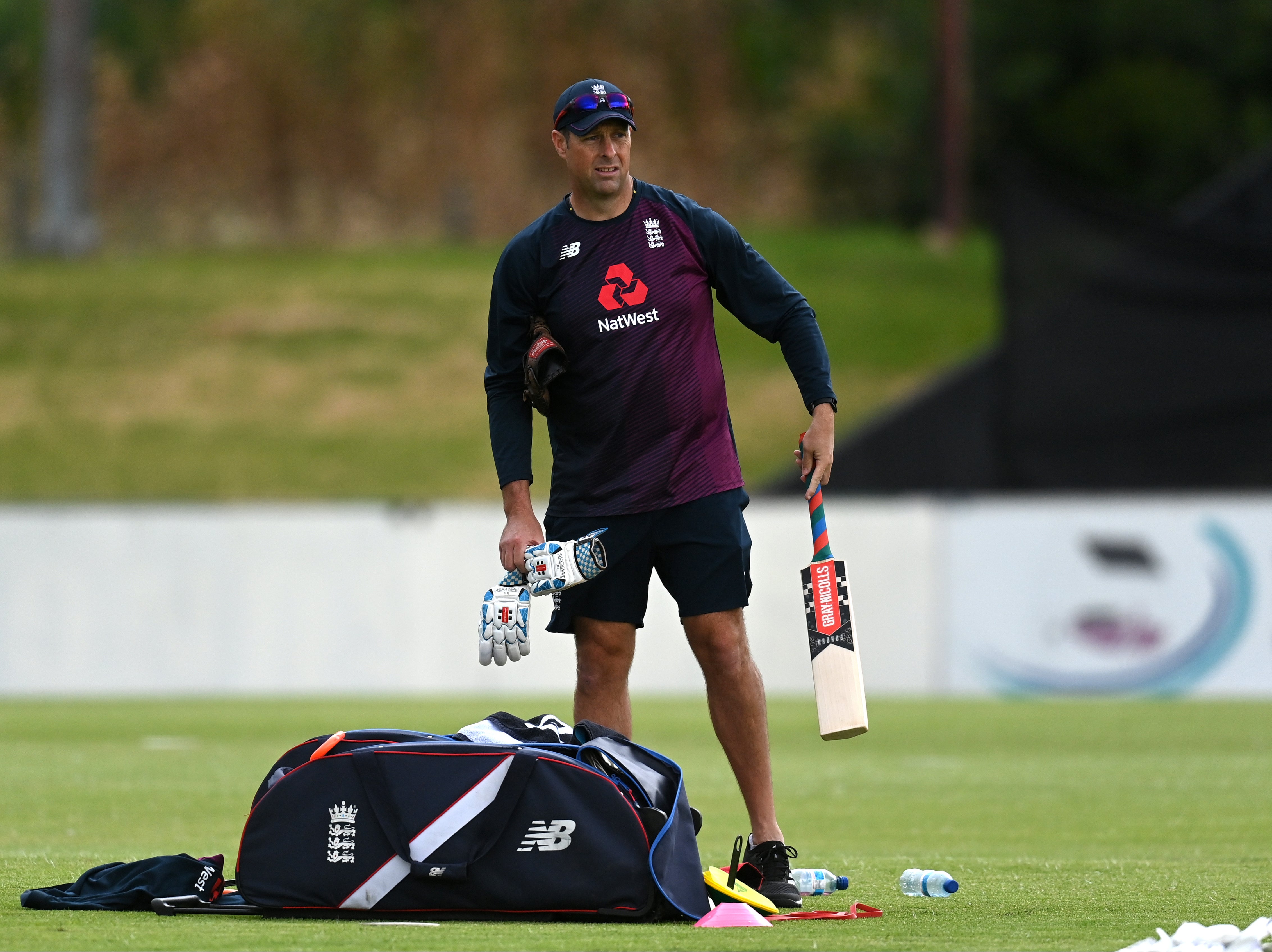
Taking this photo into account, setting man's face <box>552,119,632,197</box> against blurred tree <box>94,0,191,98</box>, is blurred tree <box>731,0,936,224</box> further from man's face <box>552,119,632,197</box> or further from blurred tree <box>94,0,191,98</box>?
man's face <box>552,119,632,197</box>

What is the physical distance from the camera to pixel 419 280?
31.2m

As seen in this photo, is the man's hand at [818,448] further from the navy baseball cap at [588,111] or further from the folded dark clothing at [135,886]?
the folded dark clothing at [135,886]

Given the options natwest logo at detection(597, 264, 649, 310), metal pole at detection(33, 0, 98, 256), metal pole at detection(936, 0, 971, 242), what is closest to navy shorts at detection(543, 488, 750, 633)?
natwest logo at detection(597, 264, 649, 310)

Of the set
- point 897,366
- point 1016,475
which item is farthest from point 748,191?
Answer: point 1016,475

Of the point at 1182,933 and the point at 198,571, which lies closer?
the point at 1182,933

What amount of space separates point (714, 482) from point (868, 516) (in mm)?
11409

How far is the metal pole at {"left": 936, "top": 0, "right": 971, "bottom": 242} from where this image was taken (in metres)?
29.8

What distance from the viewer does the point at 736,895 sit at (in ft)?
15.9

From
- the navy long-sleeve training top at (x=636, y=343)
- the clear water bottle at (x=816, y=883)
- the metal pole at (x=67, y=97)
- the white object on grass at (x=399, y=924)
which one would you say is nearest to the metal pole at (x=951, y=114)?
the metal pole at (x=67, y=97)

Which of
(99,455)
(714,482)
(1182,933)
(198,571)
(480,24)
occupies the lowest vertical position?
(1182,933)

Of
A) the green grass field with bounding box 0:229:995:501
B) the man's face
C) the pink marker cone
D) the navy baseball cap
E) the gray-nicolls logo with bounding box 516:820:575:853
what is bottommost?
the pink marker cone

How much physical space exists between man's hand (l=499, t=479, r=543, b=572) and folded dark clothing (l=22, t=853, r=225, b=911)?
108cm

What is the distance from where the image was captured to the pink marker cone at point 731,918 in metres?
4.55

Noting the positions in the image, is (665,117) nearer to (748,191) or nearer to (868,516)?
(748,191)
